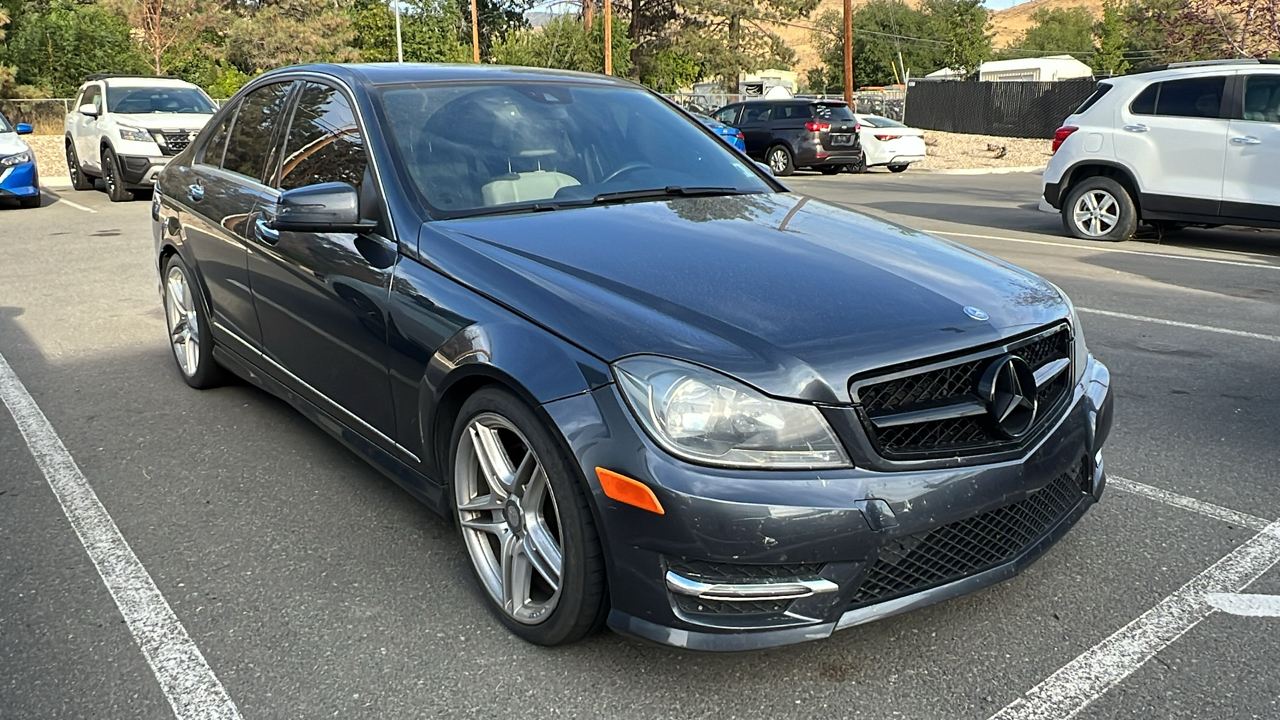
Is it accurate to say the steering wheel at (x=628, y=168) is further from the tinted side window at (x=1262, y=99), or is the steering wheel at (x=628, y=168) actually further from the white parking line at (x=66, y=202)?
the white parking line at (x=66, y=202)

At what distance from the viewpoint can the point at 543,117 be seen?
398 cm

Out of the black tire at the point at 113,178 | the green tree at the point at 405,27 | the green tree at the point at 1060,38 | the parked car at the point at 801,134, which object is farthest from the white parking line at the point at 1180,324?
the green tree at the point at 1060,38

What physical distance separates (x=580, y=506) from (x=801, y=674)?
2.46 ft

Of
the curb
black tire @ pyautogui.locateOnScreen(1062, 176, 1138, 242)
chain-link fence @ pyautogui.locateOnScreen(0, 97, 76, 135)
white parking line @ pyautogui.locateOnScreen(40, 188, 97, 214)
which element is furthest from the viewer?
chain-link fence @ pyautogui.locateOnScreen(0, 97, 76, 135)

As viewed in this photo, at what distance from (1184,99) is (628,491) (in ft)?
31.9

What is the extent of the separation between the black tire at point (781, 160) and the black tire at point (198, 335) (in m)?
18.0

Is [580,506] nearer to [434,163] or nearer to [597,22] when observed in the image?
[434,163]

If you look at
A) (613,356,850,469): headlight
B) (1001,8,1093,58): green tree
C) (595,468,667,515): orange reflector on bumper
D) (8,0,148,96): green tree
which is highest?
(1001,8,1093,58): green tree

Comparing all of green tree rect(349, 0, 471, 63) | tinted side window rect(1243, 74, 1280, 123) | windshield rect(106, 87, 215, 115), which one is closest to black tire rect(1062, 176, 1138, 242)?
tinted side window rect(1243, 74, 1280, 123)

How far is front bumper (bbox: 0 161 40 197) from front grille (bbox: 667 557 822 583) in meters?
14.7

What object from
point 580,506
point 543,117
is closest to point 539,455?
point 580,506

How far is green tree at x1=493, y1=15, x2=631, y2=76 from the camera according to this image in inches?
1860

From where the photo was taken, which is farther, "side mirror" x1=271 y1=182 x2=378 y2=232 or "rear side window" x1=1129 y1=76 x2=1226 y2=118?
"rear side window" x1=1129 y1=76 x2=1226 y2=118

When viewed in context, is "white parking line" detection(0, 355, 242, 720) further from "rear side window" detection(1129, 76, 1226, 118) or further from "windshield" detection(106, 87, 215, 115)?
"windshield" detection(106, 87, 215, 115)
